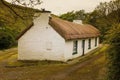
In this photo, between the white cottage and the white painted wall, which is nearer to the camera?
the white cottage

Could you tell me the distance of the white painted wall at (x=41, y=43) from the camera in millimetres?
30891

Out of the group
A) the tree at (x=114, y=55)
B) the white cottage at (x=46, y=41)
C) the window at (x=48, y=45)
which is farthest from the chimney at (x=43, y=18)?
the tree at (x=114, y=55)

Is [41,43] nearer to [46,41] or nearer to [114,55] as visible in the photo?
[46,41]

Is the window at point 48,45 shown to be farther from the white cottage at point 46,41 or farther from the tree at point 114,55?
the tree at point 114,55

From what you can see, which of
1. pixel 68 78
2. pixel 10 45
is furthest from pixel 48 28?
pixel 10 45

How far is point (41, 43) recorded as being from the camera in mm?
31984

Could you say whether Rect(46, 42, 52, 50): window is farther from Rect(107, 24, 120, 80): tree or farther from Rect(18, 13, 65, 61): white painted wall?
Rect(107, 24, 120, 80): tree

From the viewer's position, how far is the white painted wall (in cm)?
3089

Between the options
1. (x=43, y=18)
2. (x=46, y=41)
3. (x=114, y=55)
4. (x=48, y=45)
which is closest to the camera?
(x=114, y=55)

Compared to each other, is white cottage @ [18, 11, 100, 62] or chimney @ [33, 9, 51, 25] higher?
chimney @ [33, 9, 51, 25]

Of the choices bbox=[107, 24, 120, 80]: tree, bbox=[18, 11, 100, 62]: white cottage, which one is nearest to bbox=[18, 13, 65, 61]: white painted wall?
bbox=[18, 11, 100, 62]: white cottage

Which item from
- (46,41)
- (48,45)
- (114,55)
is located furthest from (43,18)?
(114,55)

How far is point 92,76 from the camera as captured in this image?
2042 cm

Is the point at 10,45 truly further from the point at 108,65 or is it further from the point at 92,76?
the point at 108,65
